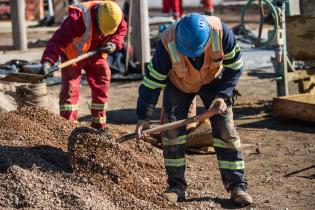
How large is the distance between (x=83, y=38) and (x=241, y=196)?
2.92 metres

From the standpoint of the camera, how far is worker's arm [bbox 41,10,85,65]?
23.5 feet

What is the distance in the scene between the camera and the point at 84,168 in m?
5.40

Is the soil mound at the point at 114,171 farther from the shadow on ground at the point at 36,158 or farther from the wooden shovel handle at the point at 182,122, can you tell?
the wooden shovel handle at the point at 182,122

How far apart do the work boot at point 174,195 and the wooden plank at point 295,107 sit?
315cm

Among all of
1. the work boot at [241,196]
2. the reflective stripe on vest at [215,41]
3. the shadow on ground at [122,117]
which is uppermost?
the reflective stripe on vest at [215,41]

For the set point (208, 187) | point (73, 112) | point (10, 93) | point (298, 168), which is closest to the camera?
point (208, 187)

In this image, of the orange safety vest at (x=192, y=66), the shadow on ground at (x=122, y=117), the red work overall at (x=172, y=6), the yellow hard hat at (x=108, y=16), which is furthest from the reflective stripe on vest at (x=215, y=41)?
the red work overall at (x=172, y=6)

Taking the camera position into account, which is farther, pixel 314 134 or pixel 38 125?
pixel 314 134

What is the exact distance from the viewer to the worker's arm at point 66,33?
7148 millimetres

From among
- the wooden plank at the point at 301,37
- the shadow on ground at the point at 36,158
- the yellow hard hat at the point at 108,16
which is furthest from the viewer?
the wooden plank at the point at 301,37

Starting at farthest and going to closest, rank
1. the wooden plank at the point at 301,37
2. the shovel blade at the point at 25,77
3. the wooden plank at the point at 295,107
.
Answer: the wooden plank at the point at 301,37
the wooden plank at the point at 295,107
the shovel blade at the point at 25,77

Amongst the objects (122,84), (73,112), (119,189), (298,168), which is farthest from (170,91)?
(122,84)

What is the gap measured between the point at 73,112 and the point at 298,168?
264cm

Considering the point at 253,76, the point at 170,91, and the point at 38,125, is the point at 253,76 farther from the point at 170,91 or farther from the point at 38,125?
the point at 170,91
